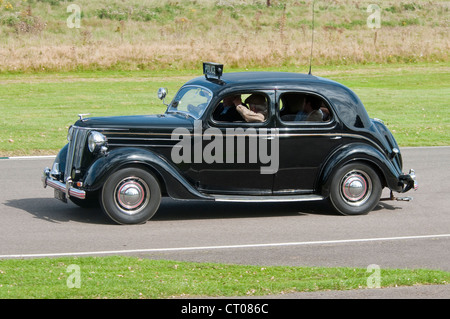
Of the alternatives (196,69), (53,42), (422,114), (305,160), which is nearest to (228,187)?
(305,160)

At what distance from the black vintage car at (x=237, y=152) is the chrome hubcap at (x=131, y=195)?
0.5 inches

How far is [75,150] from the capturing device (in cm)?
980

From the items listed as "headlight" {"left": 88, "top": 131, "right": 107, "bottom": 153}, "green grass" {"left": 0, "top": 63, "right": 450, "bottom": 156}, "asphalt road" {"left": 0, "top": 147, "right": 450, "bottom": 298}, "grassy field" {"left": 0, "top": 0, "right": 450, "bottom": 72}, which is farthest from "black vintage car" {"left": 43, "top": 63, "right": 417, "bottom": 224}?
"grassy field" {"left": 0, "top": 0, "right": 450, "bottom": 72}

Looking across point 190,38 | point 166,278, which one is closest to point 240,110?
point 166,278

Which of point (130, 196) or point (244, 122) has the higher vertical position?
point (244, 122)

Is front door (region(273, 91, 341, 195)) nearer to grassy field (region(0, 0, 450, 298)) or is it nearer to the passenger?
the passenger

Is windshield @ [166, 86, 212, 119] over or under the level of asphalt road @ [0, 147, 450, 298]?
over

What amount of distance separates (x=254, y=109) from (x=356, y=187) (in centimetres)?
168

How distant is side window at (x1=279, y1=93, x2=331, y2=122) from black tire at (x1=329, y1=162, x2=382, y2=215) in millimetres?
746

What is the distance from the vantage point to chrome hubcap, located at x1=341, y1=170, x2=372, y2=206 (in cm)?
1030

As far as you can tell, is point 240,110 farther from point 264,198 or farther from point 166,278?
point 166,278

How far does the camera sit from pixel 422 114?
2138cm
